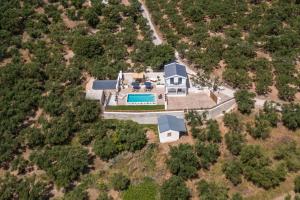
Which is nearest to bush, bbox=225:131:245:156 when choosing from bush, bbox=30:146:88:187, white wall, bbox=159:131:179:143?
white wall, bbox=159:131:179:143

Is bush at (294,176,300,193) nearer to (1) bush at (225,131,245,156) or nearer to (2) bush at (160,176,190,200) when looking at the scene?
(1) bush at (225,131,245,156)

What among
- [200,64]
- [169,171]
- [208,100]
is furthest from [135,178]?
[200,64]

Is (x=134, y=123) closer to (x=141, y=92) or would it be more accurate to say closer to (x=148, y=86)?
(x=141, y=92)

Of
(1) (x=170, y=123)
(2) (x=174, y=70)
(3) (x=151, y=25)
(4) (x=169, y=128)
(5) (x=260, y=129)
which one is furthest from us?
(3) (x=151, y=25)

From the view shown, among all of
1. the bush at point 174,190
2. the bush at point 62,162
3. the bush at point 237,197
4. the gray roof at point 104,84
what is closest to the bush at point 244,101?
the bush at point 237,197

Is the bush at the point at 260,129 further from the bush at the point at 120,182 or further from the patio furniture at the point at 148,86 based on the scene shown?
the bush at the point at 120,182

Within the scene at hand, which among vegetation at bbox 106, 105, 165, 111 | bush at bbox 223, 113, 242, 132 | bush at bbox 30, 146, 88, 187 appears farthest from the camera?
vegetation at bbox 106, 105, 165, 111

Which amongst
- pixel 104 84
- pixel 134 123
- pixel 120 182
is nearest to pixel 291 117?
pixel 134 123
